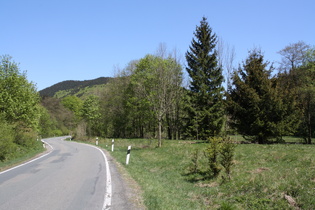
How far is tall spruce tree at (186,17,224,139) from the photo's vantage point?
28.5 meters

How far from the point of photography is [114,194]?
6676 mm

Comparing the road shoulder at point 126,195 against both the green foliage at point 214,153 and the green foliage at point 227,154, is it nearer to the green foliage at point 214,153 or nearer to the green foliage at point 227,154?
the green foliage at point 214,153

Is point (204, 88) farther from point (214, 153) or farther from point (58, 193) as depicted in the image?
point (58, 193)

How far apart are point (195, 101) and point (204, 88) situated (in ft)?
6.26

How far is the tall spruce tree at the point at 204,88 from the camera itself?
28484mm

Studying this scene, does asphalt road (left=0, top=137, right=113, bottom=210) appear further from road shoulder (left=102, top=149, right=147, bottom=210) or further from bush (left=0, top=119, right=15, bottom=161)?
bush (left=0, top=119, right=15, bottom=161)

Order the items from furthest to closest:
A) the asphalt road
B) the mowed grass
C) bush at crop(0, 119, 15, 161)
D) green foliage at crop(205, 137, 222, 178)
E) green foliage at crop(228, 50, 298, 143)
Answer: green foliage at crop(228, 50, 298, 143) → bush at crop(0, 119, 15, 161) → green foliage at crop(205, 137, 222, 178) → the mowed grass → the asphalt road

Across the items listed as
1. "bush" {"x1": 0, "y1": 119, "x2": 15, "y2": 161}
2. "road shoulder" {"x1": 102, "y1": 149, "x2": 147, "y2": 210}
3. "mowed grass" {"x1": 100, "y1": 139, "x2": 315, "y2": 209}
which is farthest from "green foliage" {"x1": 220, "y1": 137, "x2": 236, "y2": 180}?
"bush" {"x1": 0, "y1": 119, "x2": 15, "y2": 161}

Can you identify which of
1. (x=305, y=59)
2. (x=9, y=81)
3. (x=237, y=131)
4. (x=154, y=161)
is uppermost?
(x=305, y=59)

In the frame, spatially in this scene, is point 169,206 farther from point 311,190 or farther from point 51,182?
point 51,182

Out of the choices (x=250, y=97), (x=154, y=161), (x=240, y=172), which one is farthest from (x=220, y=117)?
(x=240, y=172)

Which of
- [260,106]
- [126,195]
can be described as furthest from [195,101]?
[126,195]

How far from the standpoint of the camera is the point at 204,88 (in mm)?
28844

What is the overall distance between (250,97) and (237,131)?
3.55 meters
